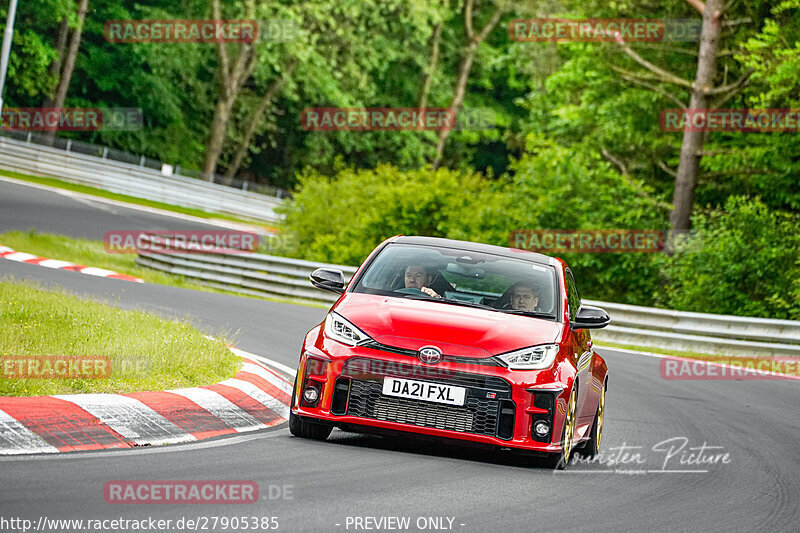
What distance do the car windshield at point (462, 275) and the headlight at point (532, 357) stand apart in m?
0.66

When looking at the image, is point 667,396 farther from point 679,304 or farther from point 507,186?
point 507,186

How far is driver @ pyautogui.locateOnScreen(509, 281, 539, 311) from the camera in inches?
364

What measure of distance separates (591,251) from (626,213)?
2029mm

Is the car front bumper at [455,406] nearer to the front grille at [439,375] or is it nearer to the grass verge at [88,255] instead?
the front grille at [439,375]

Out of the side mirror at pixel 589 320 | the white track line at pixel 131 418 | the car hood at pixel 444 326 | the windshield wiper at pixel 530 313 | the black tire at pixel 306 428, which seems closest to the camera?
the white track line at pixel 131 418

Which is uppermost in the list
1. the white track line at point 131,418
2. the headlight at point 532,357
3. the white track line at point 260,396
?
the headlight at point 532,357

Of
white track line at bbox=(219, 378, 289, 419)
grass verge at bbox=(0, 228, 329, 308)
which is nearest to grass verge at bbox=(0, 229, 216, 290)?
grass verge at bbox=(0, 228, 329, 308)

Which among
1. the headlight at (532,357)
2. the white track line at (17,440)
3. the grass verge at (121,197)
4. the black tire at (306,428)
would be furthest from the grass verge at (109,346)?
the grass verge at (121,197)

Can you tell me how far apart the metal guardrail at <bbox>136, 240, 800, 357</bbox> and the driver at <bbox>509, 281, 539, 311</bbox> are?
10.5 m

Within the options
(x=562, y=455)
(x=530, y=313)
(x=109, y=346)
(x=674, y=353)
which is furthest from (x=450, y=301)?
(x=674, y=353)

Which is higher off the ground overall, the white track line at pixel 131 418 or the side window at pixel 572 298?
the side window at pixel 572 298

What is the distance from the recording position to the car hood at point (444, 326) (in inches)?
320

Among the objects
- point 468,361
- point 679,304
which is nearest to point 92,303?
point 468,361

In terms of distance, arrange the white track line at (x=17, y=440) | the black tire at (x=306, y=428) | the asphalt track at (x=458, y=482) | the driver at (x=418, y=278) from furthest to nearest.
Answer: the driver at (x=418, y=278)
the black tire at (x=306, y=428)
the white track line at (x=17, y=440)
the asphalt track at (x=458, y=482)
